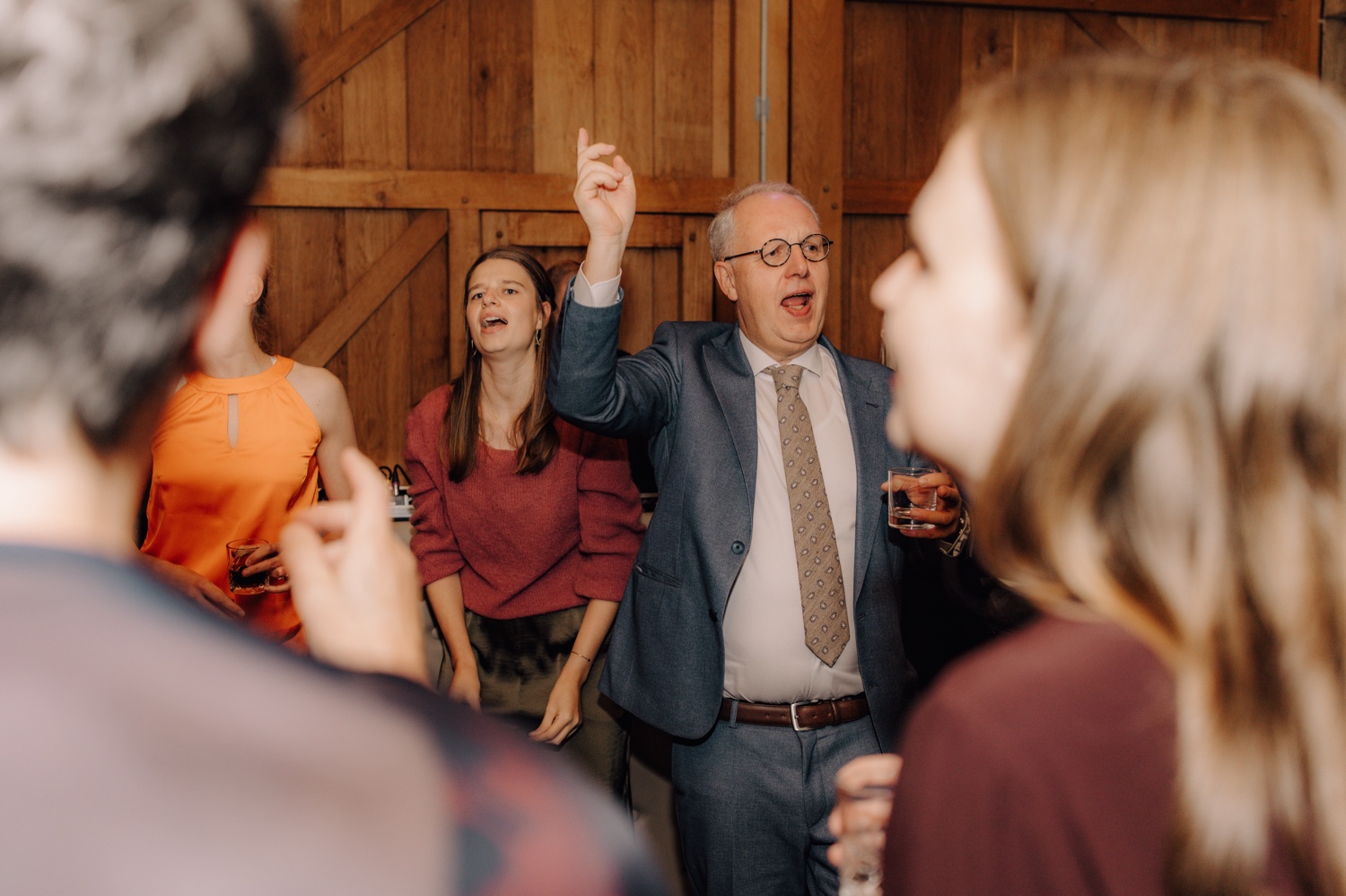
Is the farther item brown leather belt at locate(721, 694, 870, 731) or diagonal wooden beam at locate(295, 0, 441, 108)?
diagonal wooden beam at locate(295, 0, 441, 108)

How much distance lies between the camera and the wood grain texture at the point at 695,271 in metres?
3.87

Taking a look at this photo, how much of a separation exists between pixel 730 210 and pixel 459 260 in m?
1.55

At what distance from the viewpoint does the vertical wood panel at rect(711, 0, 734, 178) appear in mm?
3828

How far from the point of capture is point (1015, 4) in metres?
4.00

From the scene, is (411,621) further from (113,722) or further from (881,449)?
(881,449)

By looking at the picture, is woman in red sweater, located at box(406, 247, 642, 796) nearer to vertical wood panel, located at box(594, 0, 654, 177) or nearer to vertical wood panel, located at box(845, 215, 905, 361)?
vertical wood panel, located at box(594, 0, 654, 177)

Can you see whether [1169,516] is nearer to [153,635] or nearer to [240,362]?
[153,635]

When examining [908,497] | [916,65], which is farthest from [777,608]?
[916,65]

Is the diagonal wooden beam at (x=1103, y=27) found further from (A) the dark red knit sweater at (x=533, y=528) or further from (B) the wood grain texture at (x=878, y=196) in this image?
(A) the dark red knit sweater at (x=533, y=528)

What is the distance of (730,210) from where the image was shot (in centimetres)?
245

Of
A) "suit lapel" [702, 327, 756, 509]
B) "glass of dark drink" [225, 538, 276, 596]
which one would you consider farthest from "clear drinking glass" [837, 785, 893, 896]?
"glass of dark drink" [225, 538, 276, 596]

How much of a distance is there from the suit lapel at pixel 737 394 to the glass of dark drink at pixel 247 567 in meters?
0.99

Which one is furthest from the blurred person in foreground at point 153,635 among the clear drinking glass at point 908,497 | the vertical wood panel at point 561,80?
the vertical wood panel at point 561,80

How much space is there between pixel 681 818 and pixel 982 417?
1.67 m
